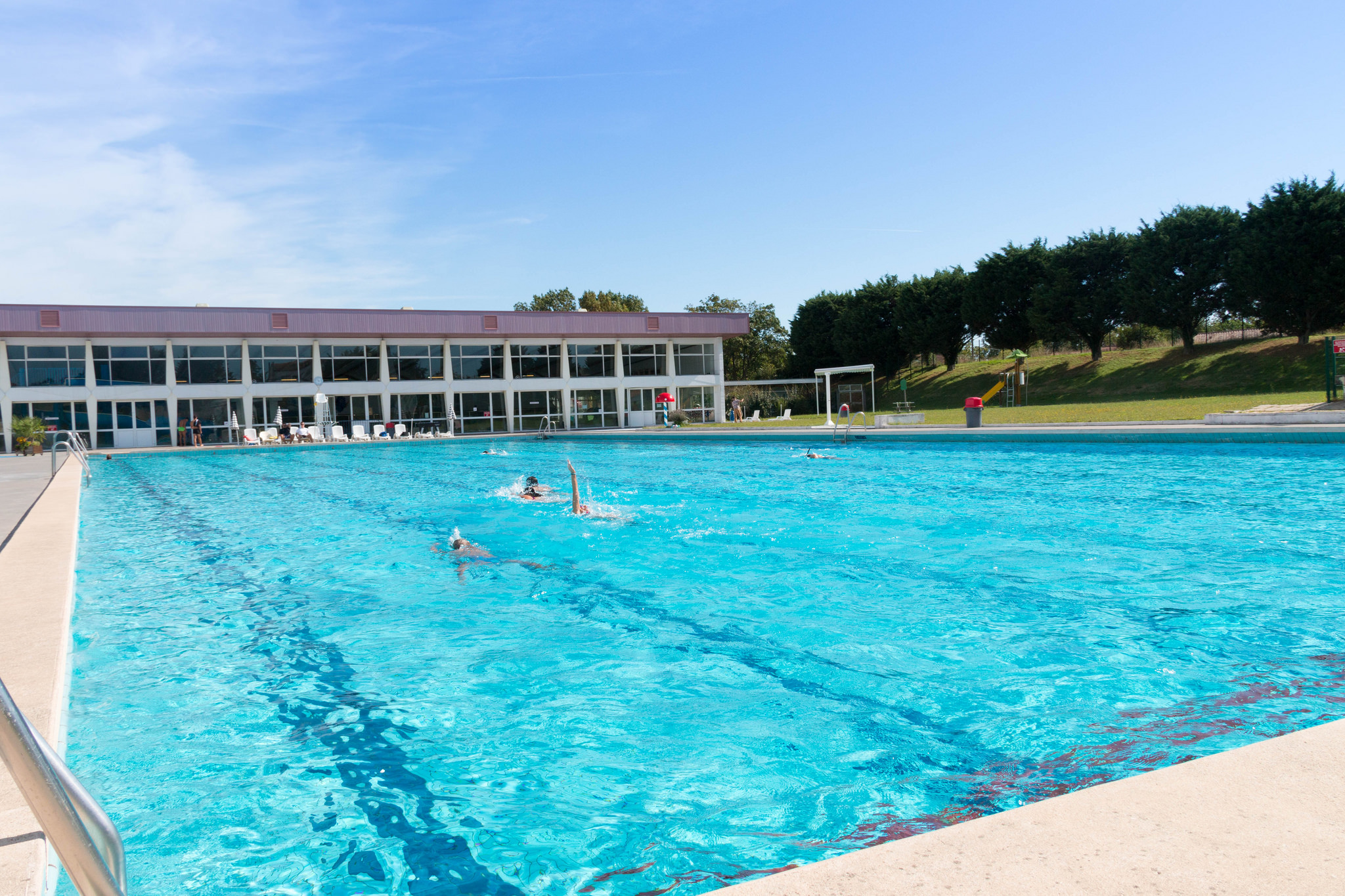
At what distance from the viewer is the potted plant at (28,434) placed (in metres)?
25.0

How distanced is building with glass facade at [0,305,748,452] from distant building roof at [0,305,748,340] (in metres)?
0.05

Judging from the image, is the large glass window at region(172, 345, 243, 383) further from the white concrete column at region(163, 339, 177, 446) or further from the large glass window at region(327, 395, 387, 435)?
the large glass window at region(327, 395, 387, 435)

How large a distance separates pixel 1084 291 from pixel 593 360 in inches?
879

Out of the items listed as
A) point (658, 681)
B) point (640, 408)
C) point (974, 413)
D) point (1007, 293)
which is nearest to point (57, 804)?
point (658, 681)

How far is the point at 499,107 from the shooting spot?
20422mm

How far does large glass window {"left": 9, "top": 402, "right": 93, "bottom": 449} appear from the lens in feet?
93.0

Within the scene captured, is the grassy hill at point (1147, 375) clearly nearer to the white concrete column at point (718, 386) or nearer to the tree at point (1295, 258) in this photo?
the tree at point (1295, 258)

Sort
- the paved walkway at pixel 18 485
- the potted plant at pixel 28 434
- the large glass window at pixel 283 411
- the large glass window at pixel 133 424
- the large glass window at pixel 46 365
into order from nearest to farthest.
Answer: the paved walkway at pixel 18 485
the potted plant at pixel 28 434
the large glass window at pixel 46 365
the large glass window at pixel 133 424
the large glass window at pixel 283 411

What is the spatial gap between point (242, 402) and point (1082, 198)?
28980mm

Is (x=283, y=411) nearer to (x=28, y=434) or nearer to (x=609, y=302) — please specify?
(x=28, y=434)

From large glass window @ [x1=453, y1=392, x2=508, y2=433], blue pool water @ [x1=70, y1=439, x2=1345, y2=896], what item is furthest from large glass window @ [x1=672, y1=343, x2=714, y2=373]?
blue pool water @ [x1=70, y1=439, x2=1345, y2=896]

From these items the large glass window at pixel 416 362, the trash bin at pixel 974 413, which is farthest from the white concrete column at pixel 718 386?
the trash bin at pixel 974 413

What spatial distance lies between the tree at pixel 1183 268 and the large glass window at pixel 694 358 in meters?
18.2

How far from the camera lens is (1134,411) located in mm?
23234
